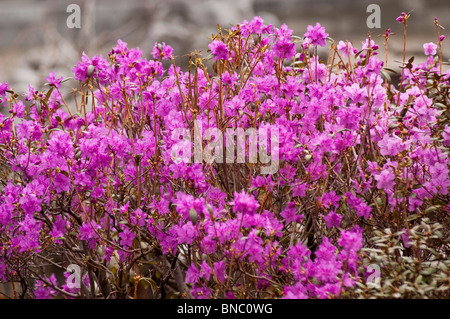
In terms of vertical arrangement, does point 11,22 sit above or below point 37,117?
above

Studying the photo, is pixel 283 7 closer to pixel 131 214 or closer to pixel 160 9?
pixel 160 9

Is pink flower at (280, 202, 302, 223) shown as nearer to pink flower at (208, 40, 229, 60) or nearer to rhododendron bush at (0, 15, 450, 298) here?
rhododendron bush at (0, 15, 450, 298)

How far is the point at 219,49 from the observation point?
1903mm

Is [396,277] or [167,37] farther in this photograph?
[167,37]

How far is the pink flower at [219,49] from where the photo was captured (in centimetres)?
189

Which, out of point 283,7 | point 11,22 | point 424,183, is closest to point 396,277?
point 424,183

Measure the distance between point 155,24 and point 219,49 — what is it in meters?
3.13

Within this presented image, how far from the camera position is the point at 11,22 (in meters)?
5.99
